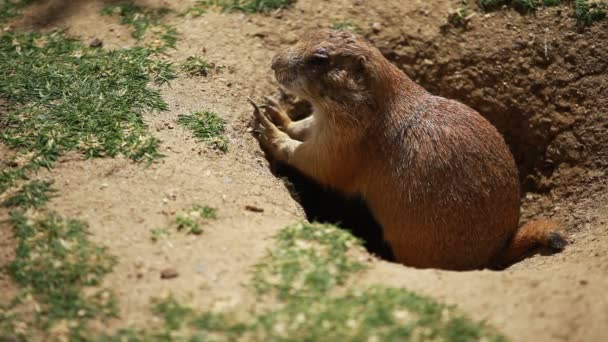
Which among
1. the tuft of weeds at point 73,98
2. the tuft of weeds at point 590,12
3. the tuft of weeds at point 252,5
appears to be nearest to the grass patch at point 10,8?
the tuft of weeds at point 73,98

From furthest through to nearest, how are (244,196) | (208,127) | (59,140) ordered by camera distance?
(208,127) < (59,140) < (244,196)

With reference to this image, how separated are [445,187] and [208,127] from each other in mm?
2170

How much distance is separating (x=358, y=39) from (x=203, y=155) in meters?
1.75

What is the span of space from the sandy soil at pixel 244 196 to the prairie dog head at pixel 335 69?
83cm

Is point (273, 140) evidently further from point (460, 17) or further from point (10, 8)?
point (10, 8)

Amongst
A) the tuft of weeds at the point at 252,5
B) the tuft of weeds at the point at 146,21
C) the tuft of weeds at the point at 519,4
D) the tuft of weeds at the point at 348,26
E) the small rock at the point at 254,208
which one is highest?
the tuft of weeds at the point at 519,4

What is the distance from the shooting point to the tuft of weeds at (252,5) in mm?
7039

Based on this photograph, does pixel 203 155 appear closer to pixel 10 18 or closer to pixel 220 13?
pixel 220 13

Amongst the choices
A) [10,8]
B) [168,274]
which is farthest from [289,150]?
[10,8]

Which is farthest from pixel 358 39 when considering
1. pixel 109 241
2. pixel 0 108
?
pixel 0 108

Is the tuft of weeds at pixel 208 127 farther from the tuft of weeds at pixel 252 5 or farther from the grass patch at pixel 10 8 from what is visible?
the grass patch at pixel 10 8

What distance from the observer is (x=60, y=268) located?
409 cm

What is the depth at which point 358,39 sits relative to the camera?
561cm

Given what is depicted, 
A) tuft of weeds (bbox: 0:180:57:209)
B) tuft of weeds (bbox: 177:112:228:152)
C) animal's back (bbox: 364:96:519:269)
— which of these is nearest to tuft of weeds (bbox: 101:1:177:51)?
tuft of weeds (bbox: 177:112:228:152)
